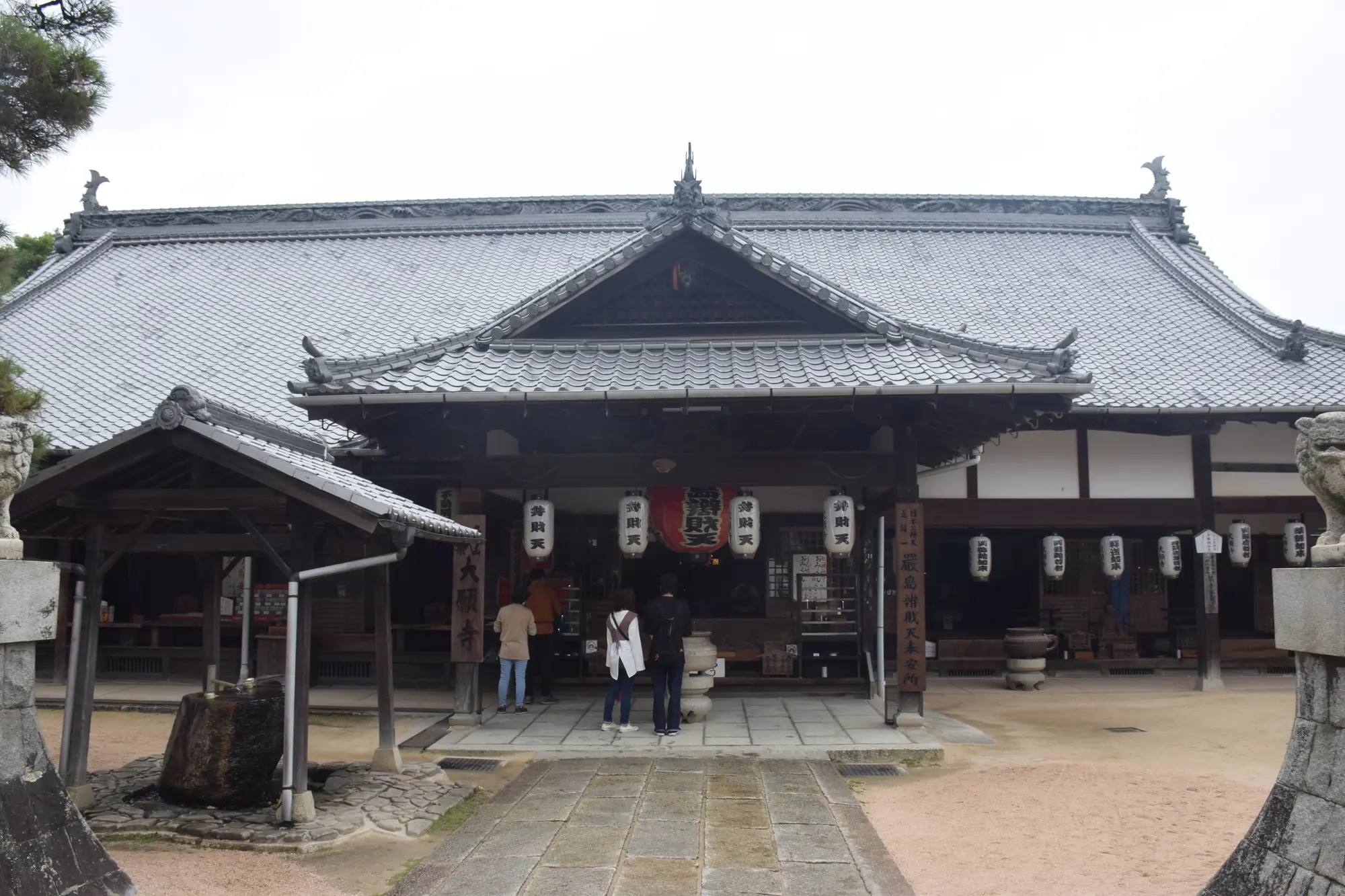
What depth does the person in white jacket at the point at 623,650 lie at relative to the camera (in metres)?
11.0

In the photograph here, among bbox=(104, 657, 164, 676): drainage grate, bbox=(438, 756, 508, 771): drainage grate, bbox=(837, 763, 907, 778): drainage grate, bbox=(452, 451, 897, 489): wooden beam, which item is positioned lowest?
bbox=(438, 756, 508, 771): drainage grate

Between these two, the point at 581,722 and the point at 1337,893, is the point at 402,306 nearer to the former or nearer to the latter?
the point at 581,722

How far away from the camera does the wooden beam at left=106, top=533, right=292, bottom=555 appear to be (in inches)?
306

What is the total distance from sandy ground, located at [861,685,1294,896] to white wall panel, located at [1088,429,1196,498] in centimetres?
319

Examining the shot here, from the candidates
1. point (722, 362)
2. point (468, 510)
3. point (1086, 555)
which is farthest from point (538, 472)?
point (1086, 555)

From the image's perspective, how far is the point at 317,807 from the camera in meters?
7.76

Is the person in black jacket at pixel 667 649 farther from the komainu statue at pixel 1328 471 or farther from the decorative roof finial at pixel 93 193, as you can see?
the decorative roof finial at pixel 93 193

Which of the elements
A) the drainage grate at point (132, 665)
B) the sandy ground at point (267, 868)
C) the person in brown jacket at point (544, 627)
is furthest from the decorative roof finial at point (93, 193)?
the sandy ground at point (267, 868)

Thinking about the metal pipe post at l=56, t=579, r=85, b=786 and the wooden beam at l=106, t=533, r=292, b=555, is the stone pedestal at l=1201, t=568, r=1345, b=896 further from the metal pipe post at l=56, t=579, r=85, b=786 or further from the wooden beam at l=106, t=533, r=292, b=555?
the metal pipe post at l=56, t=579, r=85, b=786

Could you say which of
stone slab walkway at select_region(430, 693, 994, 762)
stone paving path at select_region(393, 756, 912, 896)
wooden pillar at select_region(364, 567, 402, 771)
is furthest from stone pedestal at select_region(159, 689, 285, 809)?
stone slab walkway at select_region(430, 693, 994, 762)

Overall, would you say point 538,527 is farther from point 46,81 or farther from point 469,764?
point 46,81

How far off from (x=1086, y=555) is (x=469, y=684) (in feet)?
36.6

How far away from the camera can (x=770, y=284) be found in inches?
478

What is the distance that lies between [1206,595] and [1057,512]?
9.35 feet
